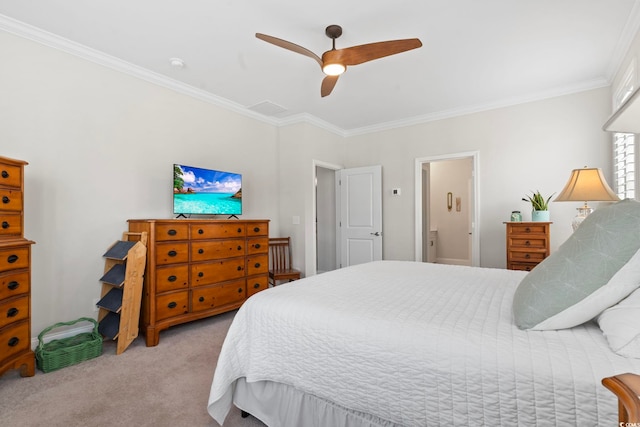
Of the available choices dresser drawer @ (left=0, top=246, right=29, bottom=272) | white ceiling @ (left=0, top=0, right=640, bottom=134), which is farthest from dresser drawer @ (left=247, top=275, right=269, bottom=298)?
white ceiling @ (left=0, top=0, right=640, bottom=134)

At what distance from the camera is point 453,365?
1.05 metres

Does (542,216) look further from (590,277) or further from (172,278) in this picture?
(172,278)

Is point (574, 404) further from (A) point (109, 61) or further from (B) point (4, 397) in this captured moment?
(A) point (109, 61)

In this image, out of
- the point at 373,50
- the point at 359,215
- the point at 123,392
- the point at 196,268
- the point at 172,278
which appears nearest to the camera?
the point at 123,392

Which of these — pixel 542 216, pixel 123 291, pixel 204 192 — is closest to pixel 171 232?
pixel 123 291

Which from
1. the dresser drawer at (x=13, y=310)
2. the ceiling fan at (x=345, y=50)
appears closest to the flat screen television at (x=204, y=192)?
the dresser drawer at (x=13, y=310)

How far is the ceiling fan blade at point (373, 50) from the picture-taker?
2275 millimetres

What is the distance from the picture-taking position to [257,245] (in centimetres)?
386

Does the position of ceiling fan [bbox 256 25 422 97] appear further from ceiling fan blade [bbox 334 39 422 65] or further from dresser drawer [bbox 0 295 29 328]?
dresser drawer [bbox 0 295 29 328]

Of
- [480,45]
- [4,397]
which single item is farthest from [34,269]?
[480,45]

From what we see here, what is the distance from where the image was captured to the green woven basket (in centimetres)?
233

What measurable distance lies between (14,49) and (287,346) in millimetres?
3192

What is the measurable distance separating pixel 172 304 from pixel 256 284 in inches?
40.5

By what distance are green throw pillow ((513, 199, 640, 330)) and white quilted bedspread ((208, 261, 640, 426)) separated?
0.21 feet
